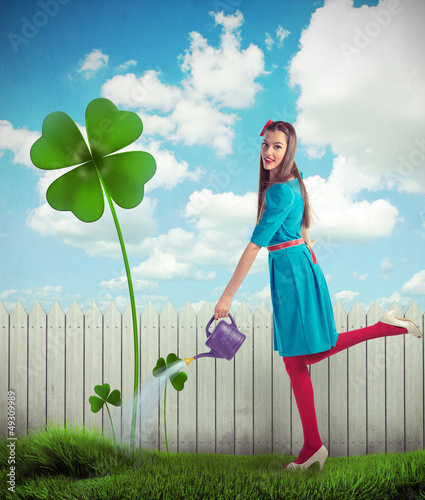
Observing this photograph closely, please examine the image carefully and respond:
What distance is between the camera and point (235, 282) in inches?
102

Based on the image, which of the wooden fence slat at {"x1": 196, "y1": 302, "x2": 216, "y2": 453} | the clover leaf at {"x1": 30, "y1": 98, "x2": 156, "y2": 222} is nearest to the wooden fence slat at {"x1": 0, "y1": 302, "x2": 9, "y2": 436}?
the clover leaf at {"x1": 30, "y1": 98, "x2": 156, "y2": 222}

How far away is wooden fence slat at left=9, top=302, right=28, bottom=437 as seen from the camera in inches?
133

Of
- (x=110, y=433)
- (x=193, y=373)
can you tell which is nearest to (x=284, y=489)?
(x=193, y=373)

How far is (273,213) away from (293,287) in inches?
17.8

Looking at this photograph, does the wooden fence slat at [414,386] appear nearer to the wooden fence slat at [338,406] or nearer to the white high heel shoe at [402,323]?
the wooden fence slat at [338,406]

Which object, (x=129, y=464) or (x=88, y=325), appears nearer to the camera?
(x=129, y=464)

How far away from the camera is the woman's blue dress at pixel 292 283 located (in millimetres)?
2617

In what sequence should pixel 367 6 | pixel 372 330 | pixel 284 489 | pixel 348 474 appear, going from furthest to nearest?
pixel 367 6, pixel 372 330, pixel 348 474, pixel 284 489

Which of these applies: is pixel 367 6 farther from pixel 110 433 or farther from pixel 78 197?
pixel 110 433

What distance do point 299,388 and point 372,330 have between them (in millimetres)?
582

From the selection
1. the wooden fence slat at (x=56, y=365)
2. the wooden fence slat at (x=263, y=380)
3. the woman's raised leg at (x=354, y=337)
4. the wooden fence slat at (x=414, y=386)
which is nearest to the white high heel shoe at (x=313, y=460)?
the woman's raised leg at (x=354, y=337)

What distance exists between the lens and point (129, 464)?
2.77 m

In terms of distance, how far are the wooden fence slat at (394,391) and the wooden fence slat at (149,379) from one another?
1748 mm

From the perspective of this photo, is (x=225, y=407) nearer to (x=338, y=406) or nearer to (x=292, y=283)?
(x=338, y=406)
